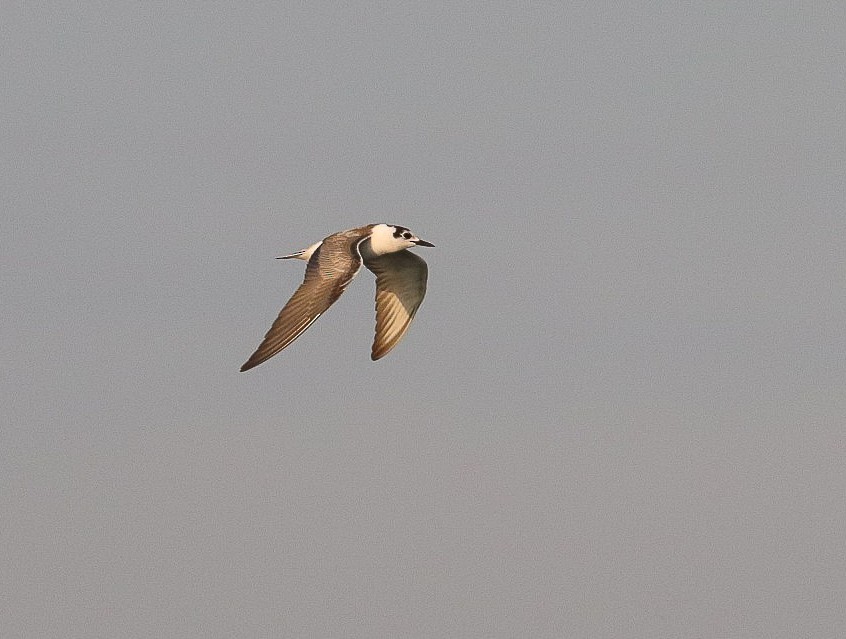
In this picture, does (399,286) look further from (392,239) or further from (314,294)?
(314,294)

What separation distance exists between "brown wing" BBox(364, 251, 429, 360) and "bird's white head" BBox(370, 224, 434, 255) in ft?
4.49

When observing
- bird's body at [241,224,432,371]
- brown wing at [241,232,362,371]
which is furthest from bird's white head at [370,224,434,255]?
brown wing at [241,232,362,371]

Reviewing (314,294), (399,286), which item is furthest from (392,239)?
(314,294)

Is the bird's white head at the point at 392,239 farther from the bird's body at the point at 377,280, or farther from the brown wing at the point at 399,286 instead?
the brown wing at the point at 399,286

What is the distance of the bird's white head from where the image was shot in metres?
44.2

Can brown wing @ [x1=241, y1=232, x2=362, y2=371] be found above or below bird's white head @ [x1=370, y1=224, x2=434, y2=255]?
below

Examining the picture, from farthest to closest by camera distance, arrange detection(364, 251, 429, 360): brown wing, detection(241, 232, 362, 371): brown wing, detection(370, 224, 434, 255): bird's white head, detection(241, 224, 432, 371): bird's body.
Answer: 1. detection(364, 251, 429, 360): brown wing
2. detection(370, 224, 434, 255): bird's white head
3. detection(241, 224, 432, 371): bird's body
4. detection(241, 232, 362, 371): brown wing

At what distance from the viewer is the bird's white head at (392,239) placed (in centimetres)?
4419

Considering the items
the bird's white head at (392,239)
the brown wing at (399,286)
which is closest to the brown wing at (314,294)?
the bird's white head at (392,239)

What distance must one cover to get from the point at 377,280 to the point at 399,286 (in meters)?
0.64

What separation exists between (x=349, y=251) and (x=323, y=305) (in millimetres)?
3204

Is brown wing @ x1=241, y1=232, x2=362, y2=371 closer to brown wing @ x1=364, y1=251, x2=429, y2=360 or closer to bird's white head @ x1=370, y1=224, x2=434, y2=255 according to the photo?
bird's white head @ x1=370, y1=224, x2=434, y2=255

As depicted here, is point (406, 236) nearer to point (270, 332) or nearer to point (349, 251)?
point (349, 251)

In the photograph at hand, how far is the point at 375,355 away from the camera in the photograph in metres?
44.7
